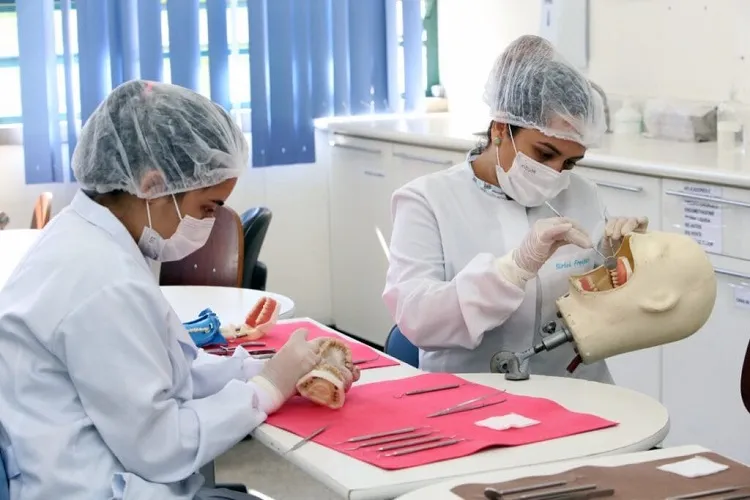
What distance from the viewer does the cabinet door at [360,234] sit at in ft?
15.9

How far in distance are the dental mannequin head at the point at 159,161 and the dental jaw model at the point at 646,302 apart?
666 millimetres

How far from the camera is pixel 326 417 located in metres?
2.01

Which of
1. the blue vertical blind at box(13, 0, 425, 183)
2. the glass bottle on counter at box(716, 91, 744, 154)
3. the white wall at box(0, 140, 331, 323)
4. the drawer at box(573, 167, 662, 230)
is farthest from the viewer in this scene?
the white wall at box(0, 140, 331, 323)

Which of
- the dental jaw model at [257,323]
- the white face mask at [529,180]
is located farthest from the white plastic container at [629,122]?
the dental jaw model at [257,323]

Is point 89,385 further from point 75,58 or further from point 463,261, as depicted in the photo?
point 75,58

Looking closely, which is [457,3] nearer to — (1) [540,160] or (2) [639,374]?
(2) [639,374]

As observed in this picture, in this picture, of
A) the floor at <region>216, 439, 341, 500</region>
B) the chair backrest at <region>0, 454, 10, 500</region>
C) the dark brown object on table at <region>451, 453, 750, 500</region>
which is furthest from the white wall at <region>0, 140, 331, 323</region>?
the dark brown object on table at <region>451, 453, 750, 500</region>

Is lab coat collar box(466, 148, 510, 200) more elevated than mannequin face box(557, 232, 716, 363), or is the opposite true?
lab coat collar box(466, 148, 510, 200)

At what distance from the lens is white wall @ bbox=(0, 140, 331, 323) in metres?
5.16

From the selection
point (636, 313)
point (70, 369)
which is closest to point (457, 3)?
point (636, 313)

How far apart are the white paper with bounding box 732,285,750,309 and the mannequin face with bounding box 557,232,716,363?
1.16m

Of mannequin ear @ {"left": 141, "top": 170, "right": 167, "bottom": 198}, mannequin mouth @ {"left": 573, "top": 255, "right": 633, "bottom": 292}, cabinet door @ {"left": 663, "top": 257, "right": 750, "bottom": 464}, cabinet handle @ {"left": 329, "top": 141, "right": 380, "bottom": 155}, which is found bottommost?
cabinet door @ {"left": 663, "top": 257, "right": 750, "bottom": 464}

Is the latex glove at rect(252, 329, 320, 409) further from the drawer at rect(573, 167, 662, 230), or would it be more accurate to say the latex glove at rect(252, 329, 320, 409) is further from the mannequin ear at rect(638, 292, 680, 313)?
the drawer at rect(573, 167, 662, 230)

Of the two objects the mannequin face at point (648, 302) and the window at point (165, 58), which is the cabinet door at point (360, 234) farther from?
the mannequin face at point (648, 302)
